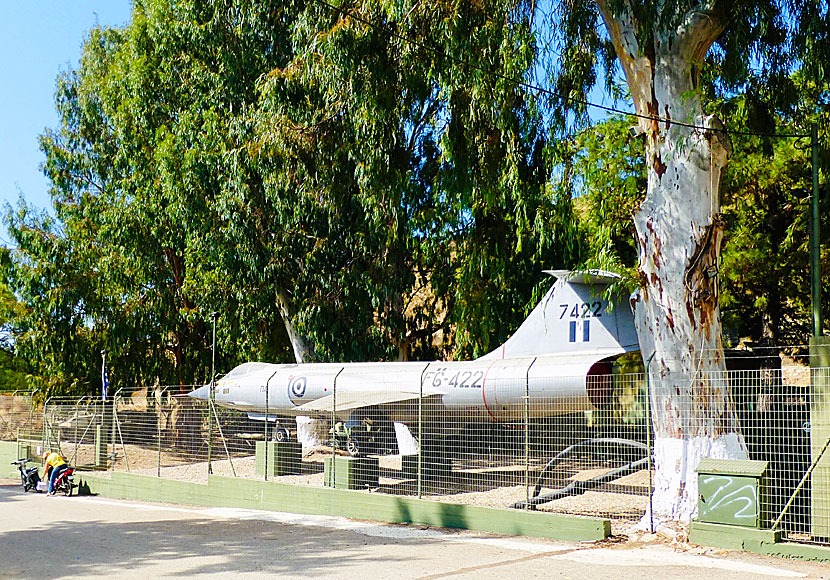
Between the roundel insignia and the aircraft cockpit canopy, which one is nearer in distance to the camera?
the roundel insignia

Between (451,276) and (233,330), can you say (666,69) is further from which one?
(233,330)

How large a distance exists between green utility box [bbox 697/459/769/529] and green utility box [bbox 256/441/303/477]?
9.22 m

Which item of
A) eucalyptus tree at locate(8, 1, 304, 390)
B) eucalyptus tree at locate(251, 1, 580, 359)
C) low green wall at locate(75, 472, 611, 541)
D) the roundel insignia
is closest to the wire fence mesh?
low green wall at locate(75, 472, 611, 541)

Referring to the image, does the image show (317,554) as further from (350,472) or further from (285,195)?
(285,195)

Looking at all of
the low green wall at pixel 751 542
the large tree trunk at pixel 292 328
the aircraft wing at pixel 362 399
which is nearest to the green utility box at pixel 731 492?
the low green wall at pixel 751 542

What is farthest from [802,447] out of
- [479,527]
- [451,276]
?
[451,276]

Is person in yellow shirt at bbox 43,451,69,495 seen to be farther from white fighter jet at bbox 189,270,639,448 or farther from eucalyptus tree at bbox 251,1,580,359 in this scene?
eucalyptus tree at bbox 251,1,580,359

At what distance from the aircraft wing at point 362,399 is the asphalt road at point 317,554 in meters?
2.96

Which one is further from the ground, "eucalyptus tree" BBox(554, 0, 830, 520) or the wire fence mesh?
"eucalyptus tree" BBox(554, 0, 830, 520)

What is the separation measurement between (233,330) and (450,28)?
682 inches

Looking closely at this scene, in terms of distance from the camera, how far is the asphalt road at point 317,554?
32.5 feet

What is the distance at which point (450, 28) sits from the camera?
1502 centimetres

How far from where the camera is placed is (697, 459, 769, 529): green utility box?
10773 mm

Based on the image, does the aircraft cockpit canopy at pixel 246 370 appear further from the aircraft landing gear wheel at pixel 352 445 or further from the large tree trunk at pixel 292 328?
the aircraft landing gear wheel at pixel 352 445
